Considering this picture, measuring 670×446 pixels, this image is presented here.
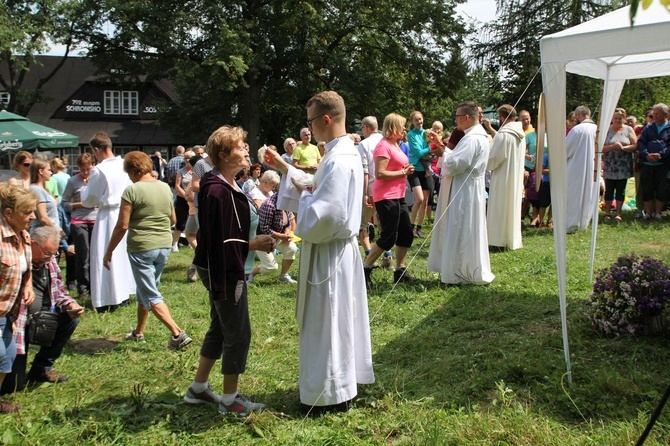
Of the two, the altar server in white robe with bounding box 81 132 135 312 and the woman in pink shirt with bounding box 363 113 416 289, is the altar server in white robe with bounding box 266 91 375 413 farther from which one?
the altar server in white robe with bounding box 81 132 135 312

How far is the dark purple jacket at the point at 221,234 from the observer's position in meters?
3.82

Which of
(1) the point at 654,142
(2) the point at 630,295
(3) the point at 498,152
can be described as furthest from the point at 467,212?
(1) the point at 654,142

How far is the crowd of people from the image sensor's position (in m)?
3.93

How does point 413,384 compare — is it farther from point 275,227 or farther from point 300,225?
point 275,227

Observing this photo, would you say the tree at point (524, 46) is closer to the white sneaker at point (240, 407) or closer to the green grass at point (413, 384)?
the green grass at point (413, 384)

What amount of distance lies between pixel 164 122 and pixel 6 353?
3071cm

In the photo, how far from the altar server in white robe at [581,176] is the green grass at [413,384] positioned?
3.82 m

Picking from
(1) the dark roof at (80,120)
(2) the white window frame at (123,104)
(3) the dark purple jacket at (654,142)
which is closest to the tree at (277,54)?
(1) the dark roof at (80,120)

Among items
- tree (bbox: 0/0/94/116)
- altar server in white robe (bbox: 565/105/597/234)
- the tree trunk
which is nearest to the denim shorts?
altar server in white robe (bbox: 565/105/597/234)

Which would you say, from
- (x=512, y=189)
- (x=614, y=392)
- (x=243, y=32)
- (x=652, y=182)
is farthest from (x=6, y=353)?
(x=243, y=32)

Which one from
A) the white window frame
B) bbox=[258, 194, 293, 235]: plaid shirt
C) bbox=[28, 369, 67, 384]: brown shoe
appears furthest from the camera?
the white window frame

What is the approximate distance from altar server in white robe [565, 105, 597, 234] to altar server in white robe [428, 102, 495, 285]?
162 inches

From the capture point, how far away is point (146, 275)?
5.73 metres

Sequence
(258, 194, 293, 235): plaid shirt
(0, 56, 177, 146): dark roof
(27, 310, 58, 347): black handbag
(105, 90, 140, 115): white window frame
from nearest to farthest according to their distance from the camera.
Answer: (27, 310, 58, 347): black handbag
(258, 194, 293, 235): plaid shirt
(0, 56, 177, 146): dark roof
(105, 90, 140, 115): white window frame
